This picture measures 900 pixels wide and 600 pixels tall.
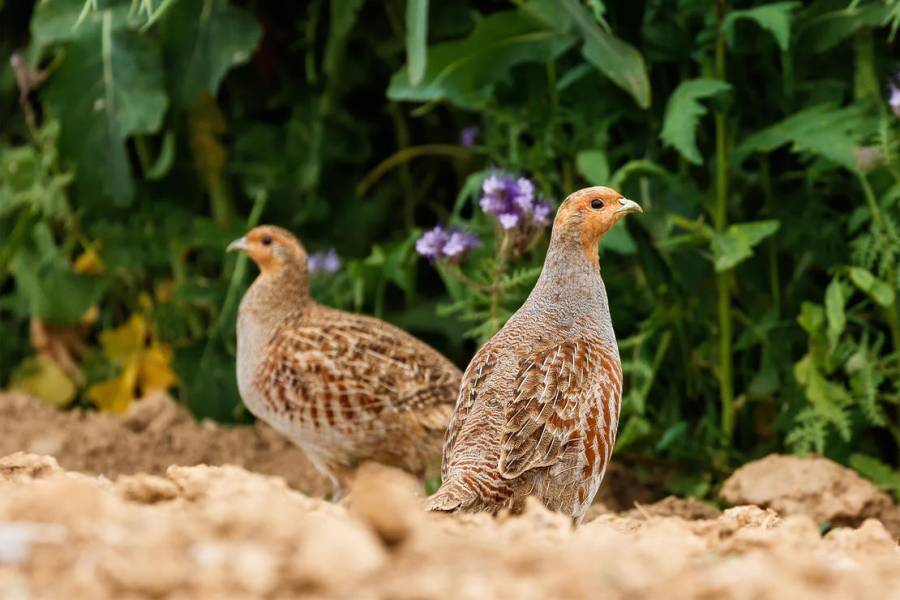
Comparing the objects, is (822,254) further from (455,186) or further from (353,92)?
(353,92)

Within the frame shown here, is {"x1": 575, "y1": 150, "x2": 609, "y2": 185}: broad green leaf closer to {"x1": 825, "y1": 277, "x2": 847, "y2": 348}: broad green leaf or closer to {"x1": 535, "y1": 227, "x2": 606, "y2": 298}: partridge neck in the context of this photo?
{"x1": 825, "y1": 277, "x2": 847, "y2": 348}: broad green leaf

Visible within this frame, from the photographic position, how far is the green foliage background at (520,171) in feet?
17.4

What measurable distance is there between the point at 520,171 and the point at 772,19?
1250 millimetres

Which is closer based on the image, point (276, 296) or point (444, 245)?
point (444, 245)

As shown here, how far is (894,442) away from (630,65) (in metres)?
1.95

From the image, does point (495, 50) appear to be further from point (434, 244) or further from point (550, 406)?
point (550, 406)

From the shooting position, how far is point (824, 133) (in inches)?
204

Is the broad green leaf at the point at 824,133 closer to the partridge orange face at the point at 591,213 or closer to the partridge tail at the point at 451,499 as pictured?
the partridge orange face at the point at 591,213

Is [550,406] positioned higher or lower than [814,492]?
higher

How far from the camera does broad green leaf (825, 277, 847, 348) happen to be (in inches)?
201

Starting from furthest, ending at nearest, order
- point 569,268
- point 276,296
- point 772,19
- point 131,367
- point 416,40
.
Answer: point 131,367
point 276,296
point 772,19
point 416,40
point 569,268

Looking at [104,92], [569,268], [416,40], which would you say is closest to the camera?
[569,268]

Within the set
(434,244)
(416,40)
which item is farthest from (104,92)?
(416,40)

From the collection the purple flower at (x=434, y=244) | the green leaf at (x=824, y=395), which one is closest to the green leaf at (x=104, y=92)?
the purple flower at (x=434, y=244)
